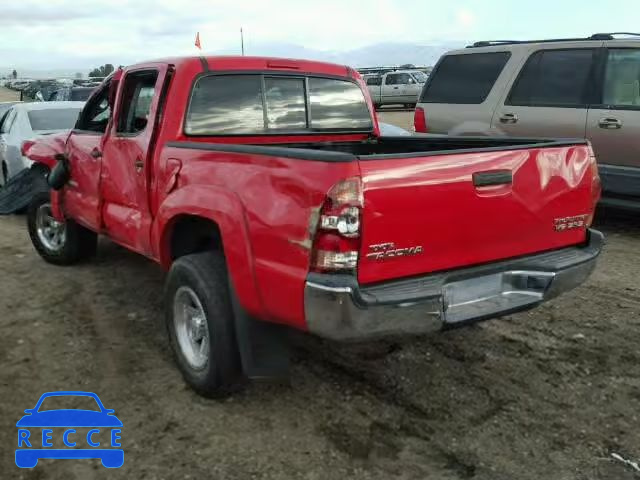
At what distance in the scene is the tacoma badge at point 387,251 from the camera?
2693mm

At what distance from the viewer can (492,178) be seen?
2986 mm

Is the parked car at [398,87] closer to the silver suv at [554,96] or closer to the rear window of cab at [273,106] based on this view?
the silver suv at [554,96]

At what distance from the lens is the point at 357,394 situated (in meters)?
3.45

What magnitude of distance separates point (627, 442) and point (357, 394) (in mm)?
1332

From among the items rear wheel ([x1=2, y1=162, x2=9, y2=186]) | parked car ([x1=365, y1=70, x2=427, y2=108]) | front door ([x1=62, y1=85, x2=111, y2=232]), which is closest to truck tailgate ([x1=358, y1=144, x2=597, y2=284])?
front door ([x1=62, y1=85, x2=111, y2=232])

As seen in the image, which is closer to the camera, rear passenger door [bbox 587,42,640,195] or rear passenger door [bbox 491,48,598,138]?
rear passenger door [bbox 587,42,640,195]

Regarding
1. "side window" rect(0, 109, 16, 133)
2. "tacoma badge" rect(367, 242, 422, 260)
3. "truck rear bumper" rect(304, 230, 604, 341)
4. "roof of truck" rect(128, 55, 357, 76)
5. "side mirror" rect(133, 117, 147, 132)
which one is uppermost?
"roof of truck" rect(128, 55, 357, 76)

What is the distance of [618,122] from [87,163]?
16.7 feet

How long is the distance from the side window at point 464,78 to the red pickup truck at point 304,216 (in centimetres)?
336

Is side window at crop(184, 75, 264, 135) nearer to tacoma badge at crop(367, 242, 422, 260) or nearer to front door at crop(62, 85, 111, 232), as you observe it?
front door at crop(62, 85, 111, 232)

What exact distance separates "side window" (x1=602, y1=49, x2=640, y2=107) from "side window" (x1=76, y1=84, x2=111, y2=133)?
4.93m

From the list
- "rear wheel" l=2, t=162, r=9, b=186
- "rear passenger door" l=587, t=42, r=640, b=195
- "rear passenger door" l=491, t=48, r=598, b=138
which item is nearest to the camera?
"rear passenger door" l=587, t=42, r=640, b=195

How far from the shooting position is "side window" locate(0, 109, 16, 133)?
9.37m

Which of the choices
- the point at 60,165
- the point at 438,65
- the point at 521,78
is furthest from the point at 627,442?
the point at 438,65
